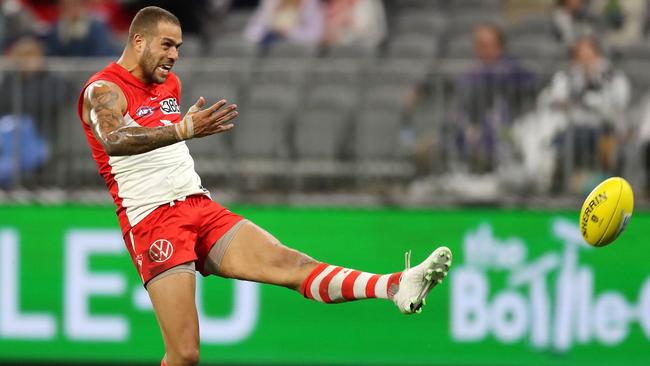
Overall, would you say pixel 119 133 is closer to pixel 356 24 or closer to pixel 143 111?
pixel 143 111

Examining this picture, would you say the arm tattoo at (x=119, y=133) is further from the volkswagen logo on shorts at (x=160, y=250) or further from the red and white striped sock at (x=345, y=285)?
the red and white striped sock at (x=345, y=285)

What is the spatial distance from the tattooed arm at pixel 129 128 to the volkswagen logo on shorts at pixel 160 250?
756mm

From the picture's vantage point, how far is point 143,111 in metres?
8.95

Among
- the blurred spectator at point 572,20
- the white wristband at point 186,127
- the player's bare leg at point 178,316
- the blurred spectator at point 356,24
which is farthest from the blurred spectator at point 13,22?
the white wristband at point 186,127

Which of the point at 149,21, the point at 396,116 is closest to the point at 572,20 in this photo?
the point at 396,116

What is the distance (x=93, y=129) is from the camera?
872 cm

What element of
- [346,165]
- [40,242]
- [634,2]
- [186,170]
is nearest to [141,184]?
[186,170]

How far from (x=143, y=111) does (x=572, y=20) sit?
7199mm

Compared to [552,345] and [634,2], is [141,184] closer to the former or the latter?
[552,345]

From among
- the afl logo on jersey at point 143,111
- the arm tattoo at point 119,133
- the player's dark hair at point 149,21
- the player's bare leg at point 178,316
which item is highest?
the player's dark hair at point 149,21

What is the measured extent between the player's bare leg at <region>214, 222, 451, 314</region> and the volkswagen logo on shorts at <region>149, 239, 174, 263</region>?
38cm

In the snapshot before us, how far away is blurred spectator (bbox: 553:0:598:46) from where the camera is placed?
14812 mm

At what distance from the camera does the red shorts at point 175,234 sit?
9.02 m

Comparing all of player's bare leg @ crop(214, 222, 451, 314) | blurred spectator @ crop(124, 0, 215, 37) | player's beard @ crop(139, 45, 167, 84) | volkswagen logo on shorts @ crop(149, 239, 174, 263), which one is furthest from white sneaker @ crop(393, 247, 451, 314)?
blurred spectator @ crop(124, 0, 215, 37)
